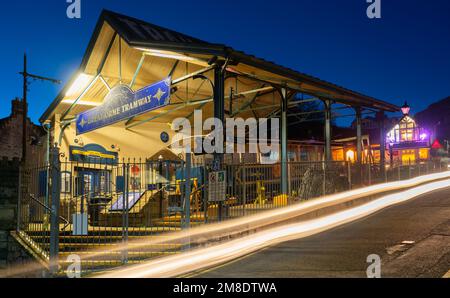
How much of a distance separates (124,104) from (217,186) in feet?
16.1

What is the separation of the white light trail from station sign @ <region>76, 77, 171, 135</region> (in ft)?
14.7

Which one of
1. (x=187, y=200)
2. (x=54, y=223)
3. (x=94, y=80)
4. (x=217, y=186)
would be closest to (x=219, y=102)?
(x=217, y=186)

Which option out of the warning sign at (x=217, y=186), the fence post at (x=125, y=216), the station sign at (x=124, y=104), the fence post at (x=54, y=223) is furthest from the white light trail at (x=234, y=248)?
the station sign at (x=124, y=104)

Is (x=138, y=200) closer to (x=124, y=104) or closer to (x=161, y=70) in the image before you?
(x=124, y=104)

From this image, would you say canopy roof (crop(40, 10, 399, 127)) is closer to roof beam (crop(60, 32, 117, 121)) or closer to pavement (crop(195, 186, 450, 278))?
roof beam (crop(60, 32, 117, 121))

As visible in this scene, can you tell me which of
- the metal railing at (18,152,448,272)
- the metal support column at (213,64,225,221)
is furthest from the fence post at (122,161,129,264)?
the metal support column at (213,64,225,221)

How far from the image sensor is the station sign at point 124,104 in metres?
11.6

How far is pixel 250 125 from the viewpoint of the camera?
22.0 meters

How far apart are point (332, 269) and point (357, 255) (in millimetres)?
1026

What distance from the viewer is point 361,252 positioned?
805 centimetres

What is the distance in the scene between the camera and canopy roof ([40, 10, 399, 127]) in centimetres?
1127

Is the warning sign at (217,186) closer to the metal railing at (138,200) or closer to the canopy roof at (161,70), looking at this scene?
the metal railing at (138,200)
